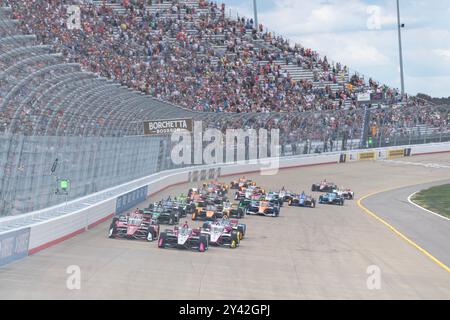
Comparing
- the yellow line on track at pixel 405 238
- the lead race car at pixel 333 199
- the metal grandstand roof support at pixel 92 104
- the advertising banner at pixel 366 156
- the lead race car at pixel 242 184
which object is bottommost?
the yellow line on track at pixel 405 238

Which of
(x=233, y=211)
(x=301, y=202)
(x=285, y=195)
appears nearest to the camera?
(x=233, y=211)

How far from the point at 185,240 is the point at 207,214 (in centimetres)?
651

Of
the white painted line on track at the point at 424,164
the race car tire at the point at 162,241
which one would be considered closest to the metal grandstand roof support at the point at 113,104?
the race car tire at the point at 162,241

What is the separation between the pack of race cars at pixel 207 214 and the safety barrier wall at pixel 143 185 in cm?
125

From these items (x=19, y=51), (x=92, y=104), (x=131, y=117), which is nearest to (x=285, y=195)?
(x=131, y=117)

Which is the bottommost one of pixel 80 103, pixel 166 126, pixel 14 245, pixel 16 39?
pixel 14 245

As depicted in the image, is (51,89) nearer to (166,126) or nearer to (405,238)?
(405,238)

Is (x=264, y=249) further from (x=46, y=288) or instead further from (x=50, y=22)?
(x=50, y=22)

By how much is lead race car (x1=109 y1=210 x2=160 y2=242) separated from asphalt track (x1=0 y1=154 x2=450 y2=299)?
0.41 m

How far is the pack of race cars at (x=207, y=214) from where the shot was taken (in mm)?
19141

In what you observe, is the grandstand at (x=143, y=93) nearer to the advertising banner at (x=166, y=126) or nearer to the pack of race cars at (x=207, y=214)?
the advertising banner at (x=166, y=126)

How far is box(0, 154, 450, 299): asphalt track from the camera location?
1379 centimetres

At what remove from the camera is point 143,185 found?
101ft

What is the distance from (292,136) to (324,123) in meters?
2.76
